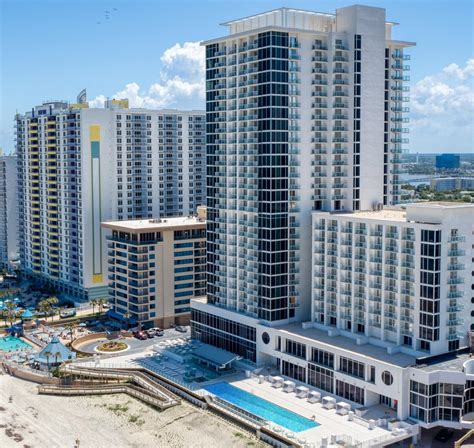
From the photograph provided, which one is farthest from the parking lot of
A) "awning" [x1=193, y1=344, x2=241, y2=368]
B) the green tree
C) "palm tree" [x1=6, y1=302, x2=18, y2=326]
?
the green tree

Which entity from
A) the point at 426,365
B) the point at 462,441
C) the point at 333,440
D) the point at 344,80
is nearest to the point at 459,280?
the point at 426,365

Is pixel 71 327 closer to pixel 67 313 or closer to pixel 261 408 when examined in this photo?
pixel 67 313

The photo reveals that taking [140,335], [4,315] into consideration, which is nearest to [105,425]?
[140,335]

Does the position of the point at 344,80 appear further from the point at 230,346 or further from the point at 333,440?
the point at 333,440

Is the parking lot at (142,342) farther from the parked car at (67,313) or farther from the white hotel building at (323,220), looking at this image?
the parked car at (67,313)

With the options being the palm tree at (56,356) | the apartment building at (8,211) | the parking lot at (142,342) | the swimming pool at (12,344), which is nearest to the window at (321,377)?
the parking lot at (142,342)

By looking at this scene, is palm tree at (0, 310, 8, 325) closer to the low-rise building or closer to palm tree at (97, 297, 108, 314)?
palm tree at (97, 297, 108, 314)
